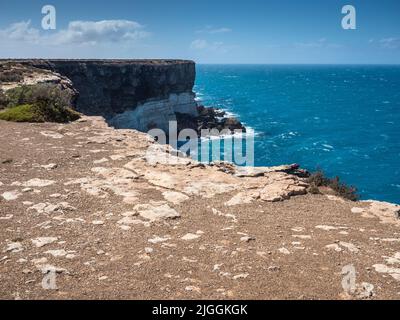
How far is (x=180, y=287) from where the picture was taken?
7.34m

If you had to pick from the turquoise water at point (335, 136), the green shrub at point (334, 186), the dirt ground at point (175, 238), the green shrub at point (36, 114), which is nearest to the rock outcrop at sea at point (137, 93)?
the turquoise water at point (335, 136)

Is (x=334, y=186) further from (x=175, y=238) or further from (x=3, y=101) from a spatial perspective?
(x=3, y=101)

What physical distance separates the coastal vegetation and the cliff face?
104 ft

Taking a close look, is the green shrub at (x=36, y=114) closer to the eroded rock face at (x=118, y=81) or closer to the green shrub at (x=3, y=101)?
the green shrub at (x=3, y=101)

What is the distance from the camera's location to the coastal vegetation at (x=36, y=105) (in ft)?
69.8

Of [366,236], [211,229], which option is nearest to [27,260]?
[211,229]

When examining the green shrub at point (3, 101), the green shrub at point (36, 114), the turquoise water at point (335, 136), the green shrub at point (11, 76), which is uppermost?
the green shrub at point (11, 76)

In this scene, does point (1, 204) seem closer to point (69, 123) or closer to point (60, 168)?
point (60, 168)

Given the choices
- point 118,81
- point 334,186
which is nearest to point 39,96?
point 334,186

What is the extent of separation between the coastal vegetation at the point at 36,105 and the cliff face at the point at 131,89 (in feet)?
104

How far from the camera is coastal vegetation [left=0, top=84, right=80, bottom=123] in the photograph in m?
21.3

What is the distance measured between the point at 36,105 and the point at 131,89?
48584mm

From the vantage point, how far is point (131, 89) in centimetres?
6975
